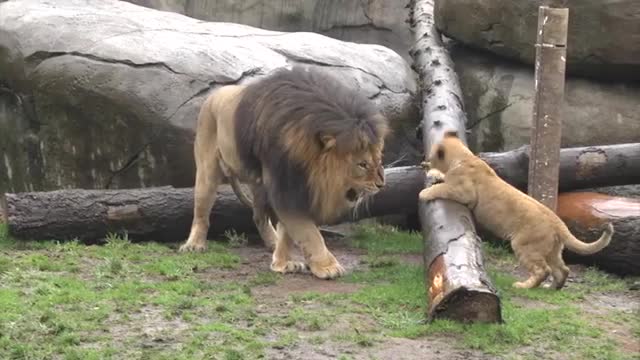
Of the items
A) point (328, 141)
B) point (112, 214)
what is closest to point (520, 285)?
point (328, 141)

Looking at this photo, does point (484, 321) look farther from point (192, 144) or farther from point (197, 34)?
point (197, 34)

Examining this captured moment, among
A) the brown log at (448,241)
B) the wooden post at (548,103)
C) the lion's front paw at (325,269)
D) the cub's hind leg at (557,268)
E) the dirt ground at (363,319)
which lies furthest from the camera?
the wooden post at (548,103)

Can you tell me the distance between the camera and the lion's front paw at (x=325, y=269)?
25.5 feet

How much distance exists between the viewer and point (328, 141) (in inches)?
291

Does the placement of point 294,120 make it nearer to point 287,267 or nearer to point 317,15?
point 287,267

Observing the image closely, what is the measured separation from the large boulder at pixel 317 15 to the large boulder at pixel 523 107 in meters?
3.10

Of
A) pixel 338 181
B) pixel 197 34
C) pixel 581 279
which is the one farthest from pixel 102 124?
pixel 581 279

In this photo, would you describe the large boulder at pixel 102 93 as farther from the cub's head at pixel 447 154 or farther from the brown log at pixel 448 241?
the cub's head at pixel 447 154

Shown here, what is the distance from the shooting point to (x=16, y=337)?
5914 mm

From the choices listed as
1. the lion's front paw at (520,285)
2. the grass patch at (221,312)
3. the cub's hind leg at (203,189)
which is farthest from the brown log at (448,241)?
the cub's hind leg at (203,189)

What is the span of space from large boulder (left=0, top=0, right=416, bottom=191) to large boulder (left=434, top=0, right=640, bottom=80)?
1.48m

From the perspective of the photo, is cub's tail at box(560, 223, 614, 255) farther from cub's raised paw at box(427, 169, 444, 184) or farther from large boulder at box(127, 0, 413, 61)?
large boulder at box(127, 0, 413, 61)

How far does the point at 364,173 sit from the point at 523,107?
4126 millimetres

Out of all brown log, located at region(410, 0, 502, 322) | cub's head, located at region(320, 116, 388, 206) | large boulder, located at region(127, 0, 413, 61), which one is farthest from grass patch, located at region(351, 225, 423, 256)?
large boulder, located at region(127, 0, 413, 61)
